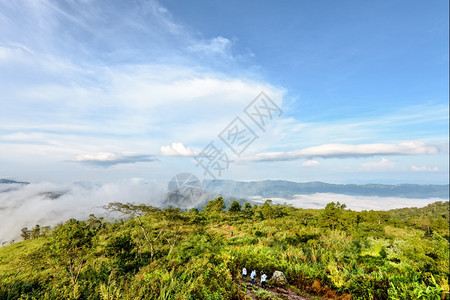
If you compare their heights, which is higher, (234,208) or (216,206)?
(216,206)

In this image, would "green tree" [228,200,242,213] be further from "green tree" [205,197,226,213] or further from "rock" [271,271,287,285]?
"rock" [271,271,287,285]

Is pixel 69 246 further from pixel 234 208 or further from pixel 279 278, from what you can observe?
pixel 234 208

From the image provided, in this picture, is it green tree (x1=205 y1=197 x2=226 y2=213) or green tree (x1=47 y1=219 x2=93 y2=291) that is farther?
green tree (x1=205 y1=197 x2=226 y2=213)

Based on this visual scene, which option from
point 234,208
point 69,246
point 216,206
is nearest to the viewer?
point 69,246

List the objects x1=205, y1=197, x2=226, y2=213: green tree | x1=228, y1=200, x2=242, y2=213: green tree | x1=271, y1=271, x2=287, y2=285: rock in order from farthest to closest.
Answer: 1. x1=228, y1=200, x2=242, y2=213: green tree
2. x1=205, y1=197, x2=226, y2=213: green tree
3. x1=271, y1=271, x2=287, y2=285: rock

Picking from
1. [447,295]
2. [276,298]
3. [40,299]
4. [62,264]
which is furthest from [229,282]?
[62,264]

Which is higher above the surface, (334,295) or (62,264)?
(334,295)

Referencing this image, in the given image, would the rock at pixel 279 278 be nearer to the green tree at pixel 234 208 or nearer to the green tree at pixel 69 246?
the green tree at pixel 69 246

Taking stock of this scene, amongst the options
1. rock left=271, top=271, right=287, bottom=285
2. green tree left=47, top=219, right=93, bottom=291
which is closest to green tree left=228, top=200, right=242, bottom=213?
green tree left=47, top=219, right=93, bottom=291

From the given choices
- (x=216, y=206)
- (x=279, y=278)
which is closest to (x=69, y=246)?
(x=279, y=278)

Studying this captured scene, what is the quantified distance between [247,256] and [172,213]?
751cm

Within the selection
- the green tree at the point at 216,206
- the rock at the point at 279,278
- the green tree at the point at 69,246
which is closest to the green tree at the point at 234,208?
the green tree at the point at 216,206

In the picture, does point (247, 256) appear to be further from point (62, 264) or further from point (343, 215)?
point (343, 215)

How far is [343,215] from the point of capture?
109 ft
